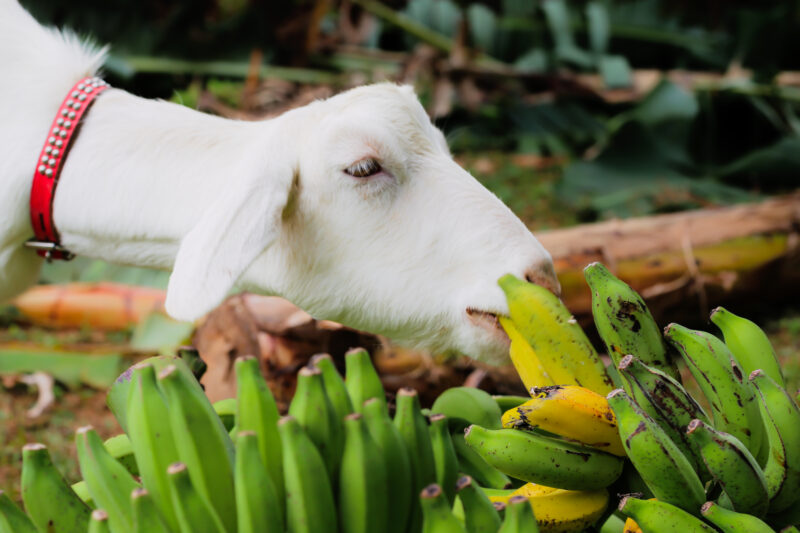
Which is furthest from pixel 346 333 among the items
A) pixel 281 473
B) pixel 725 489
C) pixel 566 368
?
pixel 725 489

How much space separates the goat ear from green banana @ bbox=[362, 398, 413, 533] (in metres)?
0.50

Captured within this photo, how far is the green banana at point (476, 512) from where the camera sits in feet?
3.44

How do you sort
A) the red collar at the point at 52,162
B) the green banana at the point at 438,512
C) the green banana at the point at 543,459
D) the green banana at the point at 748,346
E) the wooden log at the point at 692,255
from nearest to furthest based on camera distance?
the green banana at the point at 438,512, the green banana at the point at 543,459, the green banana at the point at 748,346, the red collar at the point at 52,162, the wooden log at the point at 692,255

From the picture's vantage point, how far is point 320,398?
3.59 feet

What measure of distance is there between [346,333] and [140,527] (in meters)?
1.55

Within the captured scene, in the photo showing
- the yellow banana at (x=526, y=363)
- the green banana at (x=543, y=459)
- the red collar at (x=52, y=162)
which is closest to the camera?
the green banana at (x=543, y=459)

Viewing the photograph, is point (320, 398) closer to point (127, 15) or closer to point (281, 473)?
point (281, 473)

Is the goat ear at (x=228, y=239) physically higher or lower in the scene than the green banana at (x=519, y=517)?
higher

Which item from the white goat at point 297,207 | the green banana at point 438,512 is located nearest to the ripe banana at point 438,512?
the green banana at point 438,512

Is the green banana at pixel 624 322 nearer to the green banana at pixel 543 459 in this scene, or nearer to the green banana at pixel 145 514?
the green banana at pixel 543 459

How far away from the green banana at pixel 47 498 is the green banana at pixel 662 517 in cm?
79

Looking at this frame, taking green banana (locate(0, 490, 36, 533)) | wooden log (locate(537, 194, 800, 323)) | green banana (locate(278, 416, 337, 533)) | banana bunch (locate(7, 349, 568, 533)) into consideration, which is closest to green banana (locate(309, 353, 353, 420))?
banana bunch (locate(7, 349, 568, 533))

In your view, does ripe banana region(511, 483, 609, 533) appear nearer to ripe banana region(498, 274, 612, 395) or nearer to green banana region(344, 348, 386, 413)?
ripe banana region(498, 274, 612, 395)

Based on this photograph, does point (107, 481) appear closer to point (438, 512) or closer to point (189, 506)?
point (189, 506)
